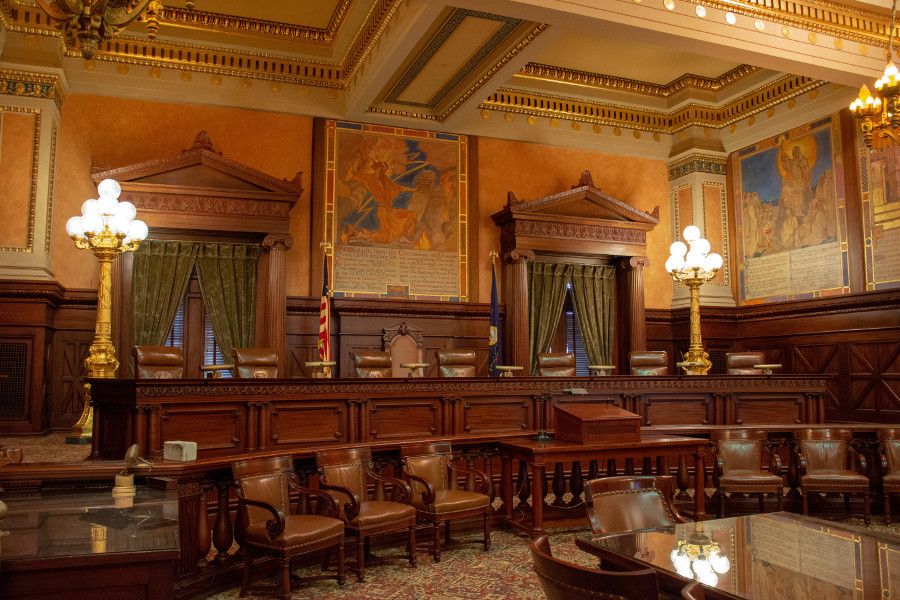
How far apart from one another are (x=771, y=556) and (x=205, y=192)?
8.69 m

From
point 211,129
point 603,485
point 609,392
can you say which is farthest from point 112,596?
point 211,129

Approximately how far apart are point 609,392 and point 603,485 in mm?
4156

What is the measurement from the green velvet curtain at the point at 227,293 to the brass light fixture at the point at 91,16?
20.9 feet

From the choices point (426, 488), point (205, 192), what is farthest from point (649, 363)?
point (205, 192)

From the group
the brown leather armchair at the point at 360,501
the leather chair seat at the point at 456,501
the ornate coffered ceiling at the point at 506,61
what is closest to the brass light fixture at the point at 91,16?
the brown leather armchair at the point at 360,501

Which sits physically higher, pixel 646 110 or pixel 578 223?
pixel 646 110

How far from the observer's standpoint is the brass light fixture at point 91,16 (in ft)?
13.1

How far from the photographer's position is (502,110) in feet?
40.0

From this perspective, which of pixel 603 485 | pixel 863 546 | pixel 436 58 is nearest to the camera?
pixel 863 546

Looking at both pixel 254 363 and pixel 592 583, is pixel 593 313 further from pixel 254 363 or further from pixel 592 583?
pixel 592 583

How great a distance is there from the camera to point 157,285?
10.1 metres

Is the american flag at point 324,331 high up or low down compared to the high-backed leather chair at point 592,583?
up

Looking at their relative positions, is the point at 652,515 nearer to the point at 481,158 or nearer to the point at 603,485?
the point at 603,485

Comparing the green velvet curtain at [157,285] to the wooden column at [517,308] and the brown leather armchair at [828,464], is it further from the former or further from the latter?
the brown leather armchair at [828,464]
